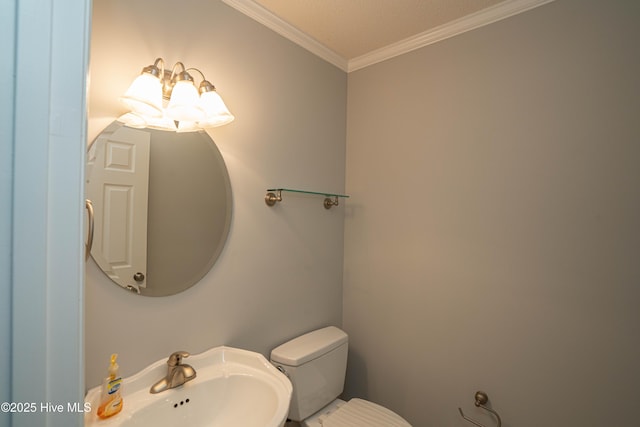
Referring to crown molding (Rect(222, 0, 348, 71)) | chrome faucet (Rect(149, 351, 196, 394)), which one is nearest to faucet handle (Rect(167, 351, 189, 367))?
chrome faucet (Rect(149, 351, 196, 394))

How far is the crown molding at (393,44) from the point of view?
129cm

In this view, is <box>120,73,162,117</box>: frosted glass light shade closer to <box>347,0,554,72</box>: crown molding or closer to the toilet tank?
the toilet tank

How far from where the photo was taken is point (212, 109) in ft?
3.44

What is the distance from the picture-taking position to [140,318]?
1.01 m

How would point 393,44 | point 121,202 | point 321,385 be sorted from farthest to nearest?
point 393,44
point 321,385
point 121,202

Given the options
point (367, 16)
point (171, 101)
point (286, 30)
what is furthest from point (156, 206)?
point (367, 16)

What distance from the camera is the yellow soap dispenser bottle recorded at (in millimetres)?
846

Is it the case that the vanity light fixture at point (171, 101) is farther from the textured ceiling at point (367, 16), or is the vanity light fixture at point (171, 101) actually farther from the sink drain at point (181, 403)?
the sink drain at point (181, 403)

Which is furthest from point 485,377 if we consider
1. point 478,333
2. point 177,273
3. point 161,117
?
point 161,117

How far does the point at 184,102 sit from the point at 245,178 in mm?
413

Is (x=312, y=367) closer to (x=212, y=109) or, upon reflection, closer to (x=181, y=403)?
(x=181, y=403)

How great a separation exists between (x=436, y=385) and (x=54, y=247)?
1698 mm

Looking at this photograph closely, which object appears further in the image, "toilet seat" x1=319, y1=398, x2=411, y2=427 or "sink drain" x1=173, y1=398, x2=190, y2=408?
"toilet seat" x1=319, y1=398, x2=411, y2=427

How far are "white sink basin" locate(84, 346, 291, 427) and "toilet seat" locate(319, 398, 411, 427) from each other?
50cm
